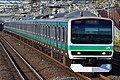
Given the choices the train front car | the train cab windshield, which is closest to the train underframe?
the train front car

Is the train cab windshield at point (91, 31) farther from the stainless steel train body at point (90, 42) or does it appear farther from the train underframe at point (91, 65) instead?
the train underframe at point (91, 65)

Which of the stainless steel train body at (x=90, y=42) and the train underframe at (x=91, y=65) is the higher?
the stainless steel train body at (x=90, y=42)

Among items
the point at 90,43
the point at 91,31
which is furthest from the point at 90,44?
the point at 91,31

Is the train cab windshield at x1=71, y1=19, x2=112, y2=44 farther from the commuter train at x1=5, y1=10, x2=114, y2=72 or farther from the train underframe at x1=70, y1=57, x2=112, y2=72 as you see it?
the train underframe at x1=70, y1=57, x2=112, y2=72

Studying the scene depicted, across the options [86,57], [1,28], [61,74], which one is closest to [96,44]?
[86,57]

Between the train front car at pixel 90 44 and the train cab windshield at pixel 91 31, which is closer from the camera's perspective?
the train front car at pixel 90 44

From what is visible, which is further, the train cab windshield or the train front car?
the train cab windshield

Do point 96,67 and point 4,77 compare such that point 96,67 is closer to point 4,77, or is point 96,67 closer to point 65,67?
point 65,67

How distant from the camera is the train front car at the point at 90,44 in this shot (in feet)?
45.2

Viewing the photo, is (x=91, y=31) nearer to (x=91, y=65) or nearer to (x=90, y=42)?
(x=90, y=42)

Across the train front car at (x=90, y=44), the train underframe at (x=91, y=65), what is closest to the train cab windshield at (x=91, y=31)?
the train front car at (x=90, y=44)

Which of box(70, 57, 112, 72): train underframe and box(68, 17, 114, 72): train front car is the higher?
box(68, 17, 114, 72): train front car

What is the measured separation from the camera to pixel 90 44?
13859 millimetres

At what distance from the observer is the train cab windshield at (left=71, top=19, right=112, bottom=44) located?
13961 millimetres
